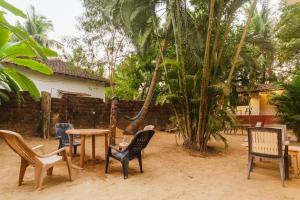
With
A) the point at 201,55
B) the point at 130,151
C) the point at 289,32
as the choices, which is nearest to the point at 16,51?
the point at 130,151

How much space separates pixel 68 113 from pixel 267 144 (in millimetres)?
7868

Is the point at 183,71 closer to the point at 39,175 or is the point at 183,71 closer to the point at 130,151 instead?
the point at 130,151

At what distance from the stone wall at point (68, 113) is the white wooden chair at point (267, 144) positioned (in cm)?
717

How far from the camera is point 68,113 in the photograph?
10406 mm

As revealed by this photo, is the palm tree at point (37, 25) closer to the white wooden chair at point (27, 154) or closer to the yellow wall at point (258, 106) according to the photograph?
the yellow wall at point (258, 106)

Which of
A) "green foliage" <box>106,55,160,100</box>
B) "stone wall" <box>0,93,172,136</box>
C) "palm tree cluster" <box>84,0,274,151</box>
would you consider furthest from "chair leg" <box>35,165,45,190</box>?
"green foliage" <box>106,55,160,100</box>

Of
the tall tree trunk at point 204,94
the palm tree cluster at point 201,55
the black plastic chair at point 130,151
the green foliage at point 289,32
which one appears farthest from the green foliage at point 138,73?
the black plastic chair at point 130,151

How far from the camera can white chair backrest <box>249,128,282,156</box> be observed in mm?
4492

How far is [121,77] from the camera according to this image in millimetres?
19844

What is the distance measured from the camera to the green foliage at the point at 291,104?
973cm

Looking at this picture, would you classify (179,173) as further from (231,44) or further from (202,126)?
(231,44)

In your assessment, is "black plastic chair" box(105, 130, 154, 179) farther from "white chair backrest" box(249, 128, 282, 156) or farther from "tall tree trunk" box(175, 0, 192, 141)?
"tall tree trunk" box(175, 0, 192, 141)

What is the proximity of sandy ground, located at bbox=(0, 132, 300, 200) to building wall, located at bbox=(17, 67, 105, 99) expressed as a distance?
29.7ft

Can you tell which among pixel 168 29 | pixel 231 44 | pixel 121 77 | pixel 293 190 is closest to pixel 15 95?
pixel 168 29
